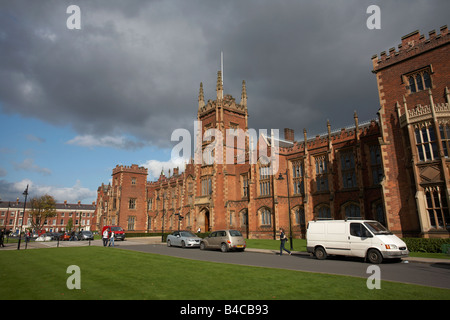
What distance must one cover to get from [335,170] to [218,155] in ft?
58.4

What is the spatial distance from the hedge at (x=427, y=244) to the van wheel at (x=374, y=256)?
20.9ft

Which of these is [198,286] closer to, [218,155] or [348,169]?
[348,169]

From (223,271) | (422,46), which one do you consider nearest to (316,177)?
(422,46)

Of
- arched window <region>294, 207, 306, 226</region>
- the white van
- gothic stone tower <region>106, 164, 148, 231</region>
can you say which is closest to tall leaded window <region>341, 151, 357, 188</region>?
arched window <region>294, 207, 306, 226</region>

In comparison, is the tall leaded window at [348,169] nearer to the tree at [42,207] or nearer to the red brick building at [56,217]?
the tree at [42,207]

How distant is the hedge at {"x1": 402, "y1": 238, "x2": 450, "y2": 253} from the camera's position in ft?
57.0

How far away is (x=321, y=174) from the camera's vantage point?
109 feet

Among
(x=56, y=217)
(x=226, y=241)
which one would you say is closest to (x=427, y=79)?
(x=226, y=241)

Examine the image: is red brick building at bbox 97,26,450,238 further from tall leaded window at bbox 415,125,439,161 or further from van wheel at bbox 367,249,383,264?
van wheel at bbox 367,249,383,264

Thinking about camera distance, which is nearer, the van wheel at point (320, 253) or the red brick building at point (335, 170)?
the van wheel at point (320, 253)

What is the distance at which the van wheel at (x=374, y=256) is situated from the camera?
1361cm

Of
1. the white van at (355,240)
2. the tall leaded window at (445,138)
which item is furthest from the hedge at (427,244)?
the tall leaded window at (445,138)
